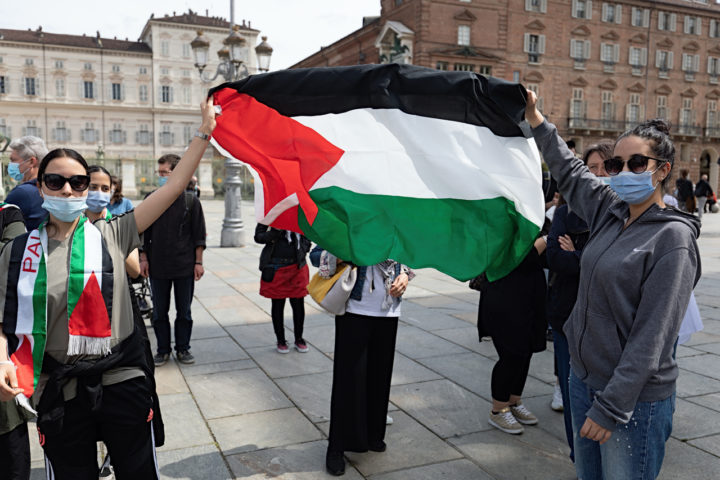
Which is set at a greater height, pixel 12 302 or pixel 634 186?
pixel 634 186

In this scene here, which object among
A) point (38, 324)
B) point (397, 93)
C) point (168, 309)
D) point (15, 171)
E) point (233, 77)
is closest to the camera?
point (38, 324)

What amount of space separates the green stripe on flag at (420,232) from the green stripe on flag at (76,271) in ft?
4.27

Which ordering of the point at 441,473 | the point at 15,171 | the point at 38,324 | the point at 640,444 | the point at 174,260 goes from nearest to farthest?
the point at 640,444 < the point at 38,324 < the point at 441,473 < the point at 15,171 < the point at 174,260

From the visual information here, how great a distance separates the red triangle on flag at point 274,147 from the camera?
349 centimetres

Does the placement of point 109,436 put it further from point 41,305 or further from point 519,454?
point 519,454

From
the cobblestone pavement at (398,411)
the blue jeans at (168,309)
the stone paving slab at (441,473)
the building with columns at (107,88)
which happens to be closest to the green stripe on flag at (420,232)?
the stone paving slab at (441,473)

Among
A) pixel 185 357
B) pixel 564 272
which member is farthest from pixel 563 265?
pixel 185 357

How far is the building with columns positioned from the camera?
6188 cm

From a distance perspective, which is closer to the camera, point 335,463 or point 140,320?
point 140,320

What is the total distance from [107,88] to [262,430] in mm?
67740

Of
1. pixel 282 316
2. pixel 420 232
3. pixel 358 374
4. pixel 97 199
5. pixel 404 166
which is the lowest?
pixel 282 316

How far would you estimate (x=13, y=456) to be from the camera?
9.42 ft

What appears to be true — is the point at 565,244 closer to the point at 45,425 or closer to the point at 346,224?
the point at 346,224

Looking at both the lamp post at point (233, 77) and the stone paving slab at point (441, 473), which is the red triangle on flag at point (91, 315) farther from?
the lamp post at point (233, 77)
